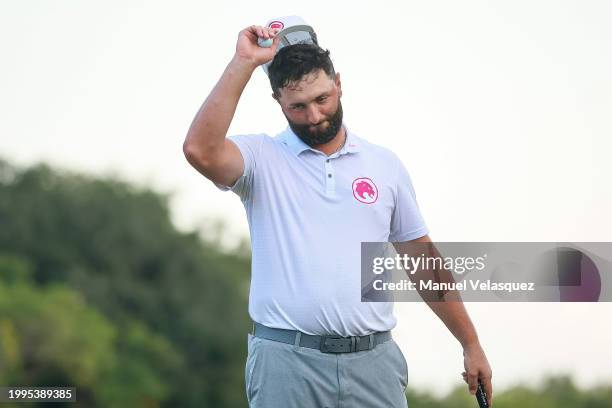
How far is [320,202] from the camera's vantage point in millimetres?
3982

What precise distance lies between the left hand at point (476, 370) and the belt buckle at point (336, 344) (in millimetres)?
513

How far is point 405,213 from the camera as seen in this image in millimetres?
4219

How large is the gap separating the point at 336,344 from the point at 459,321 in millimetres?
568

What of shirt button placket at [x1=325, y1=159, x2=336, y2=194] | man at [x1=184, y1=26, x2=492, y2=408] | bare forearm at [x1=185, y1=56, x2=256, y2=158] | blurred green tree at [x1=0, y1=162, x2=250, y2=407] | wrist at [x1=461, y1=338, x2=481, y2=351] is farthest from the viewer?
blurred green tree at [x1=0, y1=162, x2=250, y2=407]

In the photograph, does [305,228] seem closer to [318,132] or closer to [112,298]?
[318,132]

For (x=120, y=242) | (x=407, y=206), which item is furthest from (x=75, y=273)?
(x=407, y=206)

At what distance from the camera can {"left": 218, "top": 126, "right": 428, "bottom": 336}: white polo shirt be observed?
154 inches

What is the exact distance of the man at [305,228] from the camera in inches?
153

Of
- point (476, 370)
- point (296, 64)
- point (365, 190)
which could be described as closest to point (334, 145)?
point (365, 190)

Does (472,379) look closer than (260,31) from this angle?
No

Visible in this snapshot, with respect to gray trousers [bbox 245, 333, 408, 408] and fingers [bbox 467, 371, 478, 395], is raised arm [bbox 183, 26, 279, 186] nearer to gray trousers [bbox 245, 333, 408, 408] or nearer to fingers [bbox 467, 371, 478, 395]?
gray trousers [bbox 245, 333, 408, 408]

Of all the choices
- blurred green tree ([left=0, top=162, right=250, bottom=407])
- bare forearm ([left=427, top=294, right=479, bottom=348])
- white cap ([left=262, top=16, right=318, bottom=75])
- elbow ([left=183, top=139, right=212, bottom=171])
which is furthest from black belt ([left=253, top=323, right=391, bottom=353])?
blurred green tree ([left=0, top=162, right=250, bottom=407])

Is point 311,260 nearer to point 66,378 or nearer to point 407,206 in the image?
point 407,206

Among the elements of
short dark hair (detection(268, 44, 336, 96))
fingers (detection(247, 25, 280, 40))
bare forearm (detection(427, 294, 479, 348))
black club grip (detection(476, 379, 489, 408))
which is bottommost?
black club grip (detection(476, 379, 489, 408))
